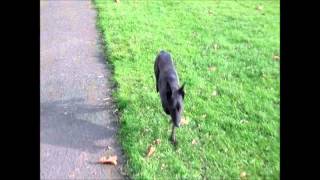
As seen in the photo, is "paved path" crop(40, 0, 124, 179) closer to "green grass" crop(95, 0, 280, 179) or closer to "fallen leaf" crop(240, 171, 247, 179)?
"green grass" crop(95, 0, 280, 179)

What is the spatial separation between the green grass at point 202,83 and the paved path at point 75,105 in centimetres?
23

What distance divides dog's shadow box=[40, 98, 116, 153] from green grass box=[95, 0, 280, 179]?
0.32 m

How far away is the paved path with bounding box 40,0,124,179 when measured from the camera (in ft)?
18.1

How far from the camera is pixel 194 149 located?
586 centimetres

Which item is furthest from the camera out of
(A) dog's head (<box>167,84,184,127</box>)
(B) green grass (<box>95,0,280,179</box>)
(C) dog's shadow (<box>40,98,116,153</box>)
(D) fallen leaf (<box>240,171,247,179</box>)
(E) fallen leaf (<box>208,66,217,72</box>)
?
(E) fallen leaf (<box>208,66,217,72</box>)

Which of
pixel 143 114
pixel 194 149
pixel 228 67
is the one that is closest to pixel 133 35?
pixel 228 67

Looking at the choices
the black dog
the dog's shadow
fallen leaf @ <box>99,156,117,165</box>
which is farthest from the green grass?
the black dog

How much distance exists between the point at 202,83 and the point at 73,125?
226 centimetres

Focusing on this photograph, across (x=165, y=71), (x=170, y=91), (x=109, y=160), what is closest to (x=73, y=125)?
(x=109, y=160)

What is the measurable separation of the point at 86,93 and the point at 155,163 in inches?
88.0

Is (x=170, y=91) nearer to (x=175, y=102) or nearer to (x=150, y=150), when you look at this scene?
(x=175, y=102)

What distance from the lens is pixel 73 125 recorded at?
21.0 feet

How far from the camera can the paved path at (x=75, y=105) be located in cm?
551
